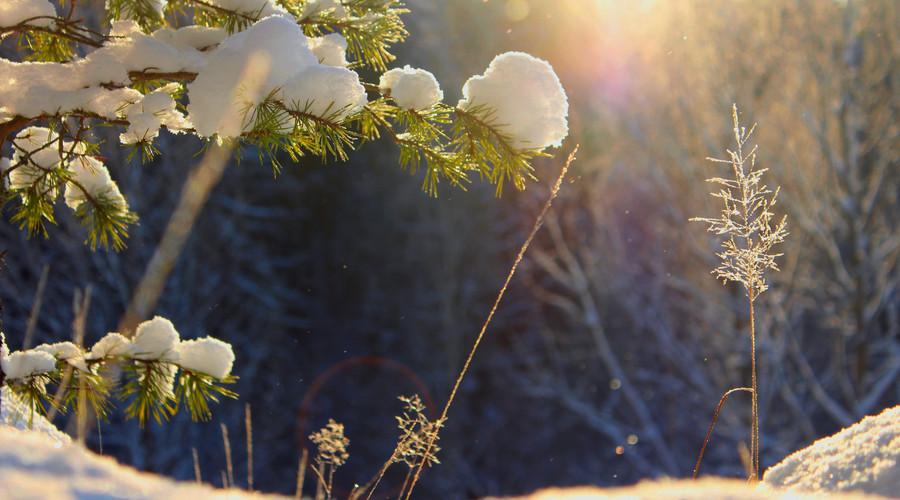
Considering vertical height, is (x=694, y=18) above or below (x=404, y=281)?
above

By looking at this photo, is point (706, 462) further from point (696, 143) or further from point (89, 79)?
point (89, 79)

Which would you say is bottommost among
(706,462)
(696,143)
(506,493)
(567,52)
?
(506,493)

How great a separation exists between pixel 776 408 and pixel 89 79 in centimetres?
1134

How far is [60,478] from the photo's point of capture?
3.42ft

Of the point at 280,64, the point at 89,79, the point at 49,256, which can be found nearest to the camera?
the point at 280,64

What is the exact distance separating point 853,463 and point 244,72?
5.14ft

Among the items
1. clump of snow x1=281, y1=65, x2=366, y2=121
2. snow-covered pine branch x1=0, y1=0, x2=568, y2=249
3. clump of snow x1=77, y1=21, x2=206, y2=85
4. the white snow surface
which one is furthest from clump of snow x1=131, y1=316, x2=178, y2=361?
the white snow surface

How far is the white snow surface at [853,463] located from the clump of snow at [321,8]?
5.91 feet

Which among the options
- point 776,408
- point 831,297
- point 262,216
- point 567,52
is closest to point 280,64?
point 831,297

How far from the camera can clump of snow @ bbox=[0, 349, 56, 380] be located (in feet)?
7.88

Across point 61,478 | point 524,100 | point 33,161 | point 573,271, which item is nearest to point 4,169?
point 33,161

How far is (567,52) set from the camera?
15023mm

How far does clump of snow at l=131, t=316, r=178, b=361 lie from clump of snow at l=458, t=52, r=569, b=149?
3.63 ft

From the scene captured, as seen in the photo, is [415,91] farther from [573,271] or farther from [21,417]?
[573,271]
